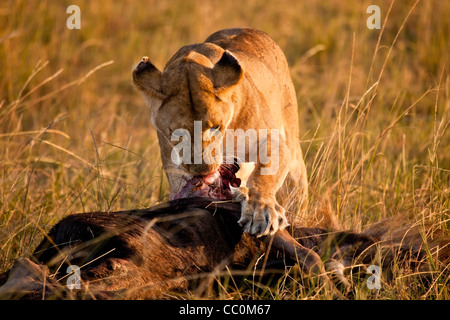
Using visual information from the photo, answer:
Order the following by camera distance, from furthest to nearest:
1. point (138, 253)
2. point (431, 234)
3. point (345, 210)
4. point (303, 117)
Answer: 1. point (303, 117)
2. point (345, 210)
3. point (431, 234)
4. point (138, 253)

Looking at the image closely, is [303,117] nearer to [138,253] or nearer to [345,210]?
[345,210]

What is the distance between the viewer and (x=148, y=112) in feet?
24.5

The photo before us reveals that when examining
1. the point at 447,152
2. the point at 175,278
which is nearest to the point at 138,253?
the point at 175,278

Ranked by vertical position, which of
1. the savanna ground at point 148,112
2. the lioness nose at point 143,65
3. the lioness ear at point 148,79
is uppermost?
the lioness nose at point 143,65

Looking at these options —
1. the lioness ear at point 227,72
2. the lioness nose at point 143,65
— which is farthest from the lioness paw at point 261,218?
the lioness nose at point 143,65

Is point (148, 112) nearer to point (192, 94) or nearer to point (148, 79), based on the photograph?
point (148, 79)

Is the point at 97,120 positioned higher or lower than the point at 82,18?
lower

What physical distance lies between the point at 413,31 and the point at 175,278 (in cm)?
623

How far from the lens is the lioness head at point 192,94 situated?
360 cm

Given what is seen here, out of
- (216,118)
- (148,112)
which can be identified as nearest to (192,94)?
(216,118)

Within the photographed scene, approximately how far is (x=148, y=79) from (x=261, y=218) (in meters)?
1.05

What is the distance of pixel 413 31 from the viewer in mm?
8258

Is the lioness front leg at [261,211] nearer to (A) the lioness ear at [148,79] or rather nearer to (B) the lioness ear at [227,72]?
(B) the lioness ear at [227,72]

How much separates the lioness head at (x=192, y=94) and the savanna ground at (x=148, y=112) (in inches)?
20.7
